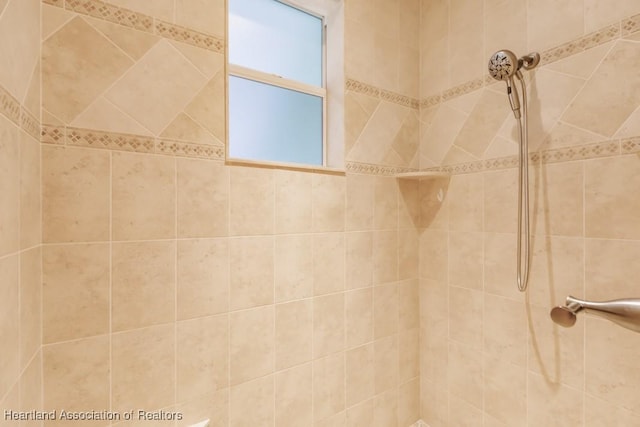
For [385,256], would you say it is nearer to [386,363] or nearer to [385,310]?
[385,310]

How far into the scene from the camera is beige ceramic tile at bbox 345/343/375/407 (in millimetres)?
1431

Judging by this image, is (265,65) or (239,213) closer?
(239,213)

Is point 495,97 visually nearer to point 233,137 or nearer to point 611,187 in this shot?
point 611,187

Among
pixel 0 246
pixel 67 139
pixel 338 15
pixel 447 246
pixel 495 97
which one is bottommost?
pixel 447 246

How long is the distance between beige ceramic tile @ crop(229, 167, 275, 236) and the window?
12 cm

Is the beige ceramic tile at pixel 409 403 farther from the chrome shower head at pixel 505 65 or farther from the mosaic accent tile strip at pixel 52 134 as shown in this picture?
the mosaic accent tile strip at pixel 52 134

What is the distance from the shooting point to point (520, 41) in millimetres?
1260

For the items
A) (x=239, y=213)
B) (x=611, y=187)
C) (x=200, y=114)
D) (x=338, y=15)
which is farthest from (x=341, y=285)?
(x=338, y=15)

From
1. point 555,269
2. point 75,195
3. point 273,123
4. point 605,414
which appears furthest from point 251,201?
point 605,414

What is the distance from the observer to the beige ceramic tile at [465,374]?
1417mm

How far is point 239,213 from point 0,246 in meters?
0.65

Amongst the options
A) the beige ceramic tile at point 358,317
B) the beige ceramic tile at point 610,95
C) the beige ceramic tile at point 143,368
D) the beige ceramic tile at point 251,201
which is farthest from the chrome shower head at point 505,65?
the beige ceramic tile at point 143,368

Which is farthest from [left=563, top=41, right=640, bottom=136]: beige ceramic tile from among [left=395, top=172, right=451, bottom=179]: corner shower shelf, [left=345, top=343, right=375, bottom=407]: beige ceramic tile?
[left=345, top=343, right=375, bottom=407]: beige ceramic tile

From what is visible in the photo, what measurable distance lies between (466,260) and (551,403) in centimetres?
62
